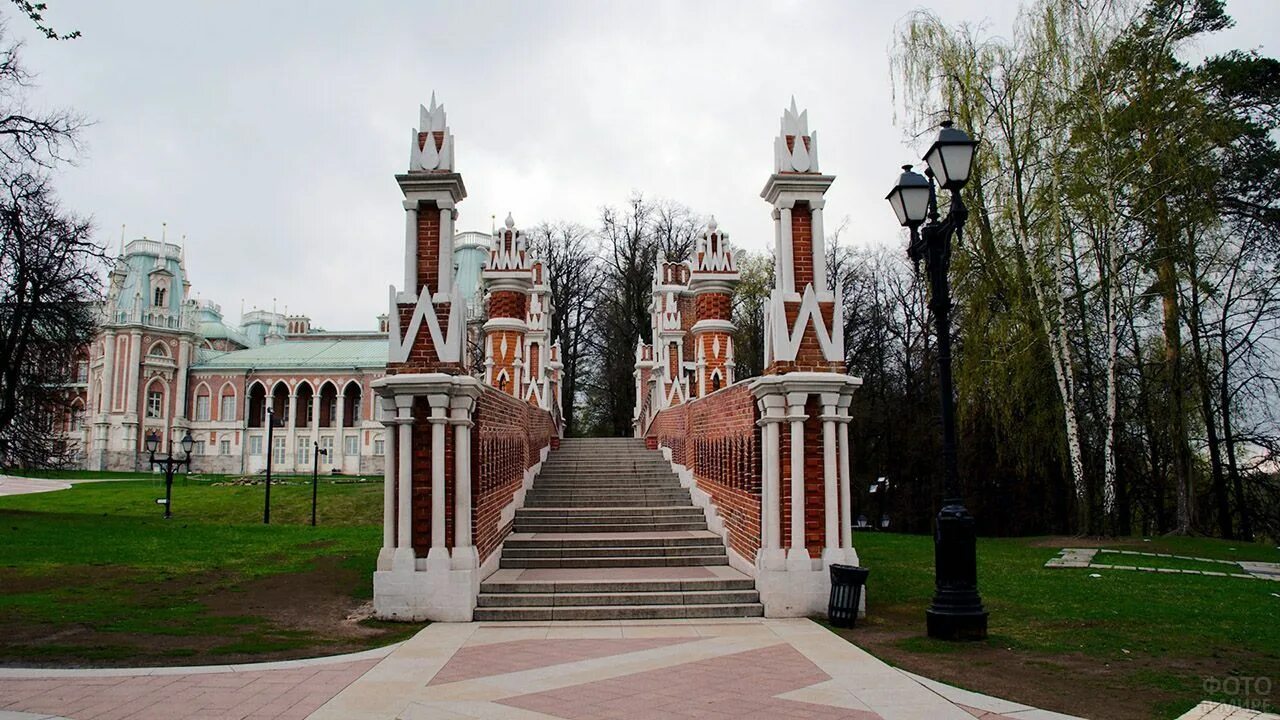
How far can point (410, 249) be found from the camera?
33.6 ft

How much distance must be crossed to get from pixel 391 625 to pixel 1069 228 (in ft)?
51.8

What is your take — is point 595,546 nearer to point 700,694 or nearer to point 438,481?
point 438,481

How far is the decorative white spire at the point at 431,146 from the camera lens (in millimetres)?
10328

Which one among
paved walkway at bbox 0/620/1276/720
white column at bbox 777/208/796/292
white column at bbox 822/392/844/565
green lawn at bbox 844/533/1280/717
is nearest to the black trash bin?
green lawn at bbox 844/533/1280/717

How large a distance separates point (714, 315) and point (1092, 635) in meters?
14.5

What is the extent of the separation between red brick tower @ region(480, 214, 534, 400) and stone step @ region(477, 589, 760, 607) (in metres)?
13.4

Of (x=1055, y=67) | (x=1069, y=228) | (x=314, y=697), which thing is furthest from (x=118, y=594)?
(x=1055, y=67)

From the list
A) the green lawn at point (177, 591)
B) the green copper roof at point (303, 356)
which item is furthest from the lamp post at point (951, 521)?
the green copper roof at point (303, 356)

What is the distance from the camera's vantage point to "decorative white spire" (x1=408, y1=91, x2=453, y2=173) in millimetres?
10328

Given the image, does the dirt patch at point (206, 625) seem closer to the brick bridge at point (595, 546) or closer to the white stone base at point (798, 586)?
the brick bridge at point (595, 546)

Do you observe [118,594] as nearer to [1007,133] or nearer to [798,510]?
[798,510]

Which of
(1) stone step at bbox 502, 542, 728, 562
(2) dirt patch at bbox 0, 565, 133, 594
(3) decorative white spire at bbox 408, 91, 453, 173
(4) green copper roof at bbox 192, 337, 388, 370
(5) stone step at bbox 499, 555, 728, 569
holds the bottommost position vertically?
(2) dirt patch at bbox 0, 565, 133, 594

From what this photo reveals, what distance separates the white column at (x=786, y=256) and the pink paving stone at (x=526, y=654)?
4304 mm

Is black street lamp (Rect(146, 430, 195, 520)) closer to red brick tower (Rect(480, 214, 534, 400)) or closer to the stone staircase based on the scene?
red brick tower (Rect(480, 214, 534, 400))
